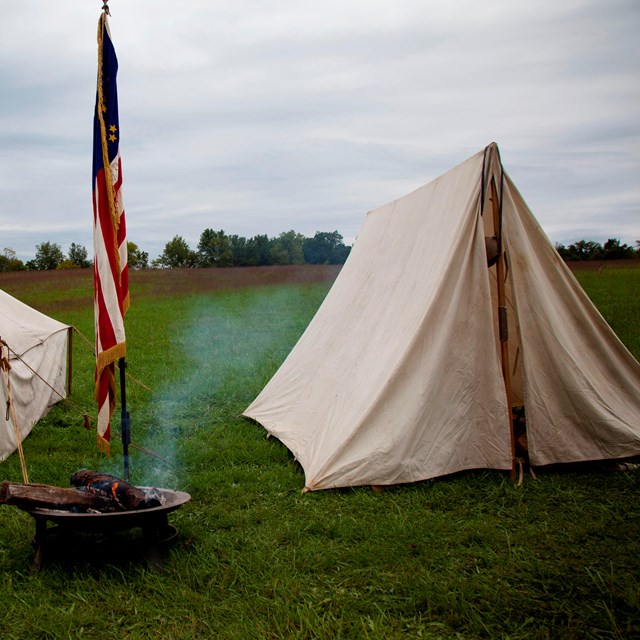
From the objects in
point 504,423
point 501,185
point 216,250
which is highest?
point 216,250

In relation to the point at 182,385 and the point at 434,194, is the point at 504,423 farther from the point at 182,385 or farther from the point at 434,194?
A: the point at 182,385

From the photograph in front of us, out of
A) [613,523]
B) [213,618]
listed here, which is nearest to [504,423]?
[613,523]

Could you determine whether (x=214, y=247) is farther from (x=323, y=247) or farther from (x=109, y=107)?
(x=109, y=107)

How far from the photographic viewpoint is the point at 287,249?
44125 mm

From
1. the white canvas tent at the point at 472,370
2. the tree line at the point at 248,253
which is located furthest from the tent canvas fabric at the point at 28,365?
the tree line at the point at 248,253

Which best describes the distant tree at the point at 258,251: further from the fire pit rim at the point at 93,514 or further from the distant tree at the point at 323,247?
the fire pit rim at the point at 93,514

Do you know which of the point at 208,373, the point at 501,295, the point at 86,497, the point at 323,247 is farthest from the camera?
the point at 323,247

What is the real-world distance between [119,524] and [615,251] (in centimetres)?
2492

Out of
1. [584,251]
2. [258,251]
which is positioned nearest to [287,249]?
[258,251]

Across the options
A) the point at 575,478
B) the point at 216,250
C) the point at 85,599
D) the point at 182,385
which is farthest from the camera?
the point at 216,250

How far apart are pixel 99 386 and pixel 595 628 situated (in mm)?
2857

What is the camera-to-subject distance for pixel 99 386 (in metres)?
3.75

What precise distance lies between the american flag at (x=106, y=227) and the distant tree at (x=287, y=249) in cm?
3782

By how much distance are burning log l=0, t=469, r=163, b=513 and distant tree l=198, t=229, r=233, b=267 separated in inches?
1416
